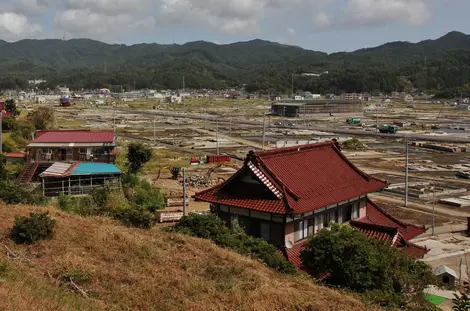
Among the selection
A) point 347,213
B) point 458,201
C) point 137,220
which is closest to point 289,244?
point 347,213

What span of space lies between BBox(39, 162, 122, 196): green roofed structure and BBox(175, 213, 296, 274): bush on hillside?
16.5 meters

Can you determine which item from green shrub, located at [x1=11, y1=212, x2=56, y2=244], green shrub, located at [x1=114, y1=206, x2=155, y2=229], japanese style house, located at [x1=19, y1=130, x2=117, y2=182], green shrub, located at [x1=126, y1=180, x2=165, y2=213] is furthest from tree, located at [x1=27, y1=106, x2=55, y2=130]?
green shrub, located at [x1=11, y1=212, x2=56, y2=244]

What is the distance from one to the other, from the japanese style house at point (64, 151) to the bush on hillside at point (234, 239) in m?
22.4

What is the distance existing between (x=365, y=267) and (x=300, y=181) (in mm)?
5227

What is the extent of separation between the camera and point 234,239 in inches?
643

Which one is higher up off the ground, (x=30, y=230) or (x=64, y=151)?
(x=30, y=230)

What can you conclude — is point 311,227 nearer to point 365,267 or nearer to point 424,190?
point 365,267

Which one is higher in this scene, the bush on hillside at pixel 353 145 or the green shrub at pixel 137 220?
the green shrub at pixel 137 220

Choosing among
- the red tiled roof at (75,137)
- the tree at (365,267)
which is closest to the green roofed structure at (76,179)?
the red tiled roof at (75,137)

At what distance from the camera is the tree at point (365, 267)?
13.9m

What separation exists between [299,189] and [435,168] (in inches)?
1803

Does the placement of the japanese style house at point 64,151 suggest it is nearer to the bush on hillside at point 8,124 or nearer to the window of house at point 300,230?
the window of house at point 300,230

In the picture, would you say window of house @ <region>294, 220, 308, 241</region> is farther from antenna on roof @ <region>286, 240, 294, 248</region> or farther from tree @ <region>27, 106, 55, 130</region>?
tree @ <region>27, 106, 55, 130</region>

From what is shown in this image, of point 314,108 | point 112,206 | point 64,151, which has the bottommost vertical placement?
point 112,206
